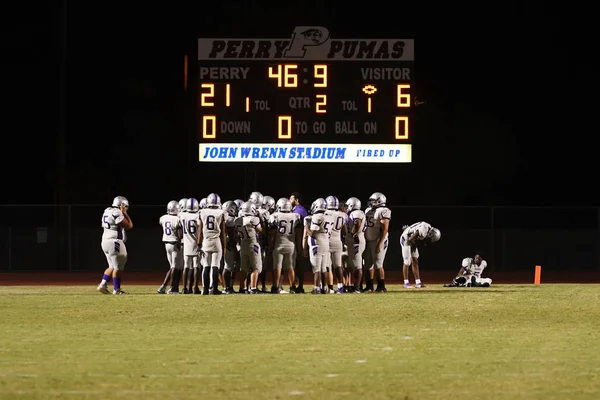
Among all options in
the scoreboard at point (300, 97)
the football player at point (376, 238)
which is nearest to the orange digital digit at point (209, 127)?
the scoreboard at point (300, 97)

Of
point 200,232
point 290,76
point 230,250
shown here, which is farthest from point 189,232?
point 290,76

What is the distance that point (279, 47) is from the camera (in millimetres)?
26047

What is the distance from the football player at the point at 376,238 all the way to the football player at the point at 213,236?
259 centimetres

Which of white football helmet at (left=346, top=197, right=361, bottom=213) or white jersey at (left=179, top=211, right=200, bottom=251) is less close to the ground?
white football helmet at (left=346, top=197, right=361, bottom=213)

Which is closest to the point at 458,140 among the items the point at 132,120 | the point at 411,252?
the point at 132,120

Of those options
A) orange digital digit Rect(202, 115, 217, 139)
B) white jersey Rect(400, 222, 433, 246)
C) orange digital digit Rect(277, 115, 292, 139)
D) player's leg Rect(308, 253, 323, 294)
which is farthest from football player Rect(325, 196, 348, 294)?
orange digital digit Rect(202, 115, 217, 139)

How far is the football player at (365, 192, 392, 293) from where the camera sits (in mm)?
19438

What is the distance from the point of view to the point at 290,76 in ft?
85.0

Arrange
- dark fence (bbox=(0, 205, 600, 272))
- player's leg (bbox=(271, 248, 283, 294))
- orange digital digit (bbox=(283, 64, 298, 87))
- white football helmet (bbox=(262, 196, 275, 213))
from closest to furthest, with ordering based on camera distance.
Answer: player's leg (bbox=(271, 248, 283, 294)) → white football helmet (bbox=(262, 196, 275, 213)) → orange digital digit (bbox=(283, 64, 298, 87)) → dark fence (bbox=(0, 205, 600, 272))

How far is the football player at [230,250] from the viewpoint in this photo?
63.1ft

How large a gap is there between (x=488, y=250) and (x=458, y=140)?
Result: 20349 millimetres

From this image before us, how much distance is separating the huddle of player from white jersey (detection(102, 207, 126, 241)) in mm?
1020

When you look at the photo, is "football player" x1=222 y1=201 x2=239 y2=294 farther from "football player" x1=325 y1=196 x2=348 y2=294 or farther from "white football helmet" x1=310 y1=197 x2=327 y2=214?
"football player" x1=325 y1=196 x2=348 y2=294

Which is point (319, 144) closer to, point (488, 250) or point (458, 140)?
point (488, 250)
